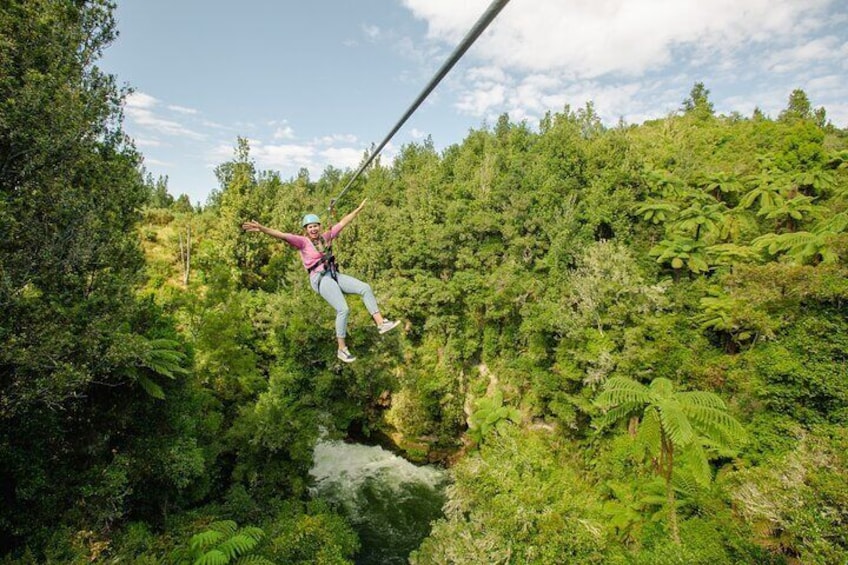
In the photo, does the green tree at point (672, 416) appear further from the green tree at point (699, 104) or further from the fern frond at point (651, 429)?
the green tree at point (699, 104)

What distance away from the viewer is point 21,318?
596 centimetres

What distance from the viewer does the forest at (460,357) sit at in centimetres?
681

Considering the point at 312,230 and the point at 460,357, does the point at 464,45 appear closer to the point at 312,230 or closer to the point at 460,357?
the point at 312,230

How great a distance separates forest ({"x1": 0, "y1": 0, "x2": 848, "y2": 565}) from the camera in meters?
6.81

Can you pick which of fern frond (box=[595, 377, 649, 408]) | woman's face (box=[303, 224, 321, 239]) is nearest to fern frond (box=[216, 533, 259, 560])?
woman's face (box=[303, 224, 321, 239])

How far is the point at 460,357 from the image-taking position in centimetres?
2797

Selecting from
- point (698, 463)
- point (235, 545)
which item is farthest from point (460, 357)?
point (235, 545)

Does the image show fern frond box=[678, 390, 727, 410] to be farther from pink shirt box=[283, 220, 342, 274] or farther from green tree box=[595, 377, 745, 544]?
pink shirt box=[283, 220, 342, 274]

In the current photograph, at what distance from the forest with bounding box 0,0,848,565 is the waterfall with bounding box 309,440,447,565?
1965mm

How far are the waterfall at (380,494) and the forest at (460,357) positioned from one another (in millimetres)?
1965

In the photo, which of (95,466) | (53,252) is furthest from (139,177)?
(95,466)

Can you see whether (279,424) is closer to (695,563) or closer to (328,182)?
(695,563)

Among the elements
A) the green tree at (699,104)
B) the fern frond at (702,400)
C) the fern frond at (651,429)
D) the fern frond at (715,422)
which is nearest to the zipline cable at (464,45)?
the fern frond at (651,429)

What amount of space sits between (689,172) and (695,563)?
2573cm
